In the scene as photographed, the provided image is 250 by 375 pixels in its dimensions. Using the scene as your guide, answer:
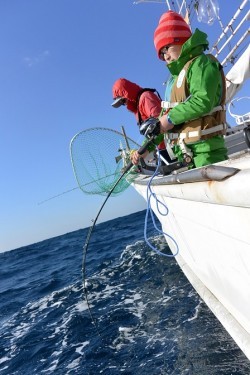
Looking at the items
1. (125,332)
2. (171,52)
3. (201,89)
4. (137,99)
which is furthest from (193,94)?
(125,332)

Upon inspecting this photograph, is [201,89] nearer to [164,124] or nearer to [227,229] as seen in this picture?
[164,124]

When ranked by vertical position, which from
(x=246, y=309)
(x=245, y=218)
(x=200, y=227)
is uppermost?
(x=245, y=218)

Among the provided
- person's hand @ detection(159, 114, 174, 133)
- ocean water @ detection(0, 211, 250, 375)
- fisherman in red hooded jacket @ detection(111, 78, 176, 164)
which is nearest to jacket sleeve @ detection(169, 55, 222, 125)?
person's hand @ detection(159, 114, 174, 133)

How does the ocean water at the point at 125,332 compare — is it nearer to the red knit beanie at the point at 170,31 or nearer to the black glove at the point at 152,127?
the black glove at the point at 152,127

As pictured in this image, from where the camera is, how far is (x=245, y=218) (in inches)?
75.2

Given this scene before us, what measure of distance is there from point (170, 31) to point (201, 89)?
2.77ft

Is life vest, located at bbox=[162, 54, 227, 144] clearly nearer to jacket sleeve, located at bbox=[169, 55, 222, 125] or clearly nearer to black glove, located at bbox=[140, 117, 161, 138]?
jacket sleeve, located at bbox=[169, 55, 222, 125]

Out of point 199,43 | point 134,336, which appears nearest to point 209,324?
point 134,336

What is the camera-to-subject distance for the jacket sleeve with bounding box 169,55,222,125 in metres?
2.66

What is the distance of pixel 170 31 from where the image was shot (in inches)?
123

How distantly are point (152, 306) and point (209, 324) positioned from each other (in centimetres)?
172

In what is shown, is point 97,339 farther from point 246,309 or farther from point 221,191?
point 221,191

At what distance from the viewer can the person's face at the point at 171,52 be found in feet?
10.5

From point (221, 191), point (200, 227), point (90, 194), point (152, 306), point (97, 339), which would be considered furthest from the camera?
point (90, 194)
